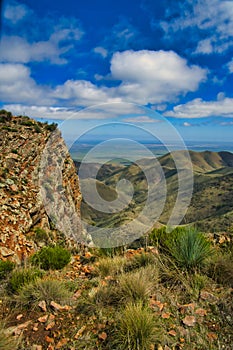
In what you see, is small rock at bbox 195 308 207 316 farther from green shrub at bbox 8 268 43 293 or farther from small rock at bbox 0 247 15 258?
small rock at bbox 0 247 15 258

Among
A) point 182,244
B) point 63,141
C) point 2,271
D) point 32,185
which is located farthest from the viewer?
point 63,141

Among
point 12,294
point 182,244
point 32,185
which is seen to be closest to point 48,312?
point 12,294

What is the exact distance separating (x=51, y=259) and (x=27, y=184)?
29.4ft

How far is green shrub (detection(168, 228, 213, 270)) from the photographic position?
5348 millimetres

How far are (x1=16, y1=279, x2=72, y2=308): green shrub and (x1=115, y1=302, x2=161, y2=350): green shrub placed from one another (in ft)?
4.70

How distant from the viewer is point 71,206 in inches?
803

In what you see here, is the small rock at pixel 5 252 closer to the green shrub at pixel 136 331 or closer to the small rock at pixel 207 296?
the green shrub at pixel 136 331

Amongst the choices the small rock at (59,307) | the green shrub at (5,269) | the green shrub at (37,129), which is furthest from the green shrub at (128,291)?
the green shrub at (37,129)

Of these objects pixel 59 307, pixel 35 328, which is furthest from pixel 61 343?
pixel 59 307

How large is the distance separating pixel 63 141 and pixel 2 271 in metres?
17.7

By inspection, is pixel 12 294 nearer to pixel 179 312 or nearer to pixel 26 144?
pixel 179 312

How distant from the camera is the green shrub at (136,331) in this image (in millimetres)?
3287

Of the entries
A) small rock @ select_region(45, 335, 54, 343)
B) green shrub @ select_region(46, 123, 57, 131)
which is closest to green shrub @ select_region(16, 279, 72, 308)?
small rock @ select_region(45, 335, 54, 343)

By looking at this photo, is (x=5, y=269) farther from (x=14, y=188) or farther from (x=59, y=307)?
(x=14, y=188)
